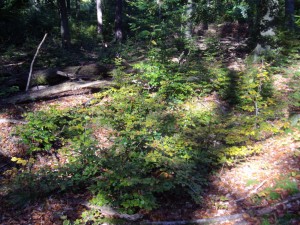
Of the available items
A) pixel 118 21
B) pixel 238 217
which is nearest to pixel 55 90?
pixel 238 217

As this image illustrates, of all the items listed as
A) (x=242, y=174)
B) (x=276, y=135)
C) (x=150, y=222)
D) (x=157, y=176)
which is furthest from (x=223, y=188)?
(x=276, y=135)

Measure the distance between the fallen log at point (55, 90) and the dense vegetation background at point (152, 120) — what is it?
0.04 metres

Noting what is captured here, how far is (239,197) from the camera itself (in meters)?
4.89

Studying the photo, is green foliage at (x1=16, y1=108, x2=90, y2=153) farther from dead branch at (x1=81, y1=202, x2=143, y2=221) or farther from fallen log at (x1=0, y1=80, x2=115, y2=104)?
fallen log at (x1=0, y1=80, x2=115, y2=104)

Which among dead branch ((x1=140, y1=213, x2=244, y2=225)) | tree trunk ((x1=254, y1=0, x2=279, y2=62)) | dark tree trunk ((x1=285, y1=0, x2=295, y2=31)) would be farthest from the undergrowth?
dark tree trunk ((x1=285, y1=0, x2=295, y2=31))

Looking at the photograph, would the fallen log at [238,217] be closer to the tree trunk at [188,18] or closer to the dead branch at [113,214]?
the dead branch at [113,214]

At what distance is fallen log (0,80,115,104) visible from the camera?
27.7 feet

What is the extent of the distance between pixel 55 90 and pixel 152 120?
16.1ft

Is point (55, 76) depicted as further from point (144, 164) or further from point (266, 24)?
point (266, 24)

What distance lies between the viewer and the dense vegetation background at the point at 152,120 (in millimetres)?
4660

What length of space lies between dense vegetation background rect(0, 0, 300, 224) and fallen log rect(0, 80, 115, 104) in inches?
1.8

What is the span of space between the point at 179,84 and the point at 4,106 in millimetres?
5431

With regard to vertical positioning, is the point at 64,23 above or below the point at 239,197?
above

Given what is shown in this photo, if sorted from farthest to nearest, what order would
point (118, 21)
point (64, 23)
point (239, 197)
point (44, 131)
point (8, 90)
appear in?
1. point (118, 21)
2. point (64, 23)
3. point (8, 90)
4. point (44, 131)
5. point (239, 197)
